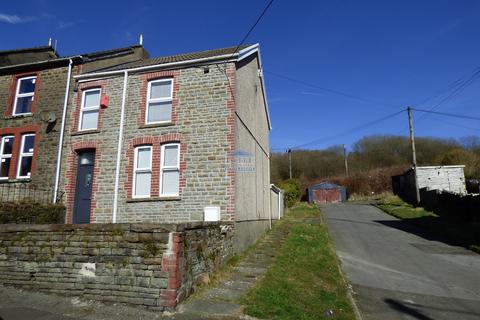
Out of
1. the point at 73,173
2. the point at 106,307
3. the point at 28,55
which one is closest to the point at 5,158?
the point at 73,173

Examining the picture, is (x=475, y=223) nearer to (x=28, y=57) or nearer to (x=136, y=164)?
(x=136, y=164)

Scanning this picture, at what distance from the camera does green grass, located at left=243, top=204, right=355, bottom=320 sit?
6383 millimetres

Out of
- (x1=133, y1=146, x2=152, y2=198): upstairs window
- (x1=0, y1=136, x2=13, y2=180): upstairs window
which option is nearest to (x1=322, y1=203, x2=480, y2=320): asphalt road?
(x1=133, y1=146, x2=152, y2=198): upstairs window

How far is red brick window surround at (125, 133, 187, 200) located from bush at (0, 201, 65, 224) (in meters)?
2.65

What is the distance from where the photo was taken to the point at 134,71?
12641mm

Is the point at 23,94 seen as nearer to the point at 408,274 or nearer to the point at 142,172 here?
the point at 142,172

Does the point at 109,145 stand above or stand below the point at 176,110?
below

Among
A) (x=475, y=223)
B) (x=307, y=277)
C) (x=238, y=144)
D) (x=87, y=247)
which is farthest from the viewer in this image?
(x=475, y=223)

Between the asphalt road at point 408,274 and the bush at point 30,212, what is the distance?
997 cm

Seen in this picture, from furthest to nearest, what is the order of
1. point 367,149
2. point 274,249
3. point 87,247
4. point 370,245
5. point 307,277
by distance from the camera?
point 367,149, point 370,245, point 274,249, point 307,277, point 87,247

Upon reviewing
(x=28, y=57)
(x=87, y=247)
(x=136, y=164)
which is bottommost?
(x=87, y=247)

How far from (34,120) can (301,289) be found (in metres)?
12.3

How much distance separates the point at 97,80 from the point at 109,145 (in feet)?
9.70

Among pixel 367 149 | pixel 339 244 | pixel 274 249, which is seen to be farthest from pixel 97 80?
pixel 367 149
